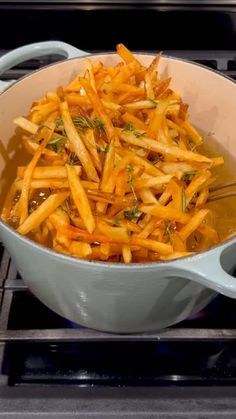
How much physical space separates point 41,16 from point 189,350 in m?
0.68

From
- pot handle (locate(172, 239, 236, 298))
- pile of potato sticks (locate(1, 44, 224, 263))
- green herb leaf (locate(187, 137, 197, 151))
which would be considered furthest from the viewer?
green herb leaf (locate(187, 137, 197, 151))

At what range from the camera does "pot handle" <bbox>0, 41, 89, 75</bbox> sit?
86 cm

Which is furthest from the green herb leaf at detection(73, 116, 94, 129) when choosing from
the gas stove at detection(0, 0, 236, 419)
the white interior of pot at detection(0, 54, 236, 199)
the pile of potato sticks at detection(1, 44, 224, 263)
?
the gas stove at detection(0, 0, 236, 419)

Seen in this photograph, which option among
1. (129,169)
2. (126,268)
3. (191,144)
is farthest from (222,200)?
(126,268)

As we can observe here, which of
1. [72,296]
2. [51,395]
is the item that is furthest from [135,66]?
[51,395]

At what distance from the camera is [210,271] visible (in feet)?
2.00

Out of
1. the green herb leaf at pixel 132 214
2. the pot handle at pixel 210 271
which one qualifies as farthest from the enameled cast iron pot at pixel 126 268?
the green herb leaf at pixel 132 214

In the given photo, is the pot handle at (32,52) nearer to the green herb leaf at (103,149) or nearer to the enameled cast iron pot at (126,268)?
the enameled cast iron pot at (126,268)

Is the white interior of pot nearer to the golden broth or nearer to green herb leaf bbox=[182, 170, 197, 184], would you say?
the golden broth

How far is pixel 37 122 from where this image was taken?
824 millimetres

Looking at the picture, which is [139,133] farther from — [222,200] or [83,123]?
[222,200]

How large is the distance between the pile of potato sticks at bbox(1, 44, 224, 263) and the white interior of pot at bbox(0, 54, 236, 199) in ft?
0.11

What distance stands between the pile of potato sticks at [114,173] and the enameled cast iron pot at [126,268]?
4cm

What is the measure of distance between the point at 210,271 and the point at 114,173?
189 mm
